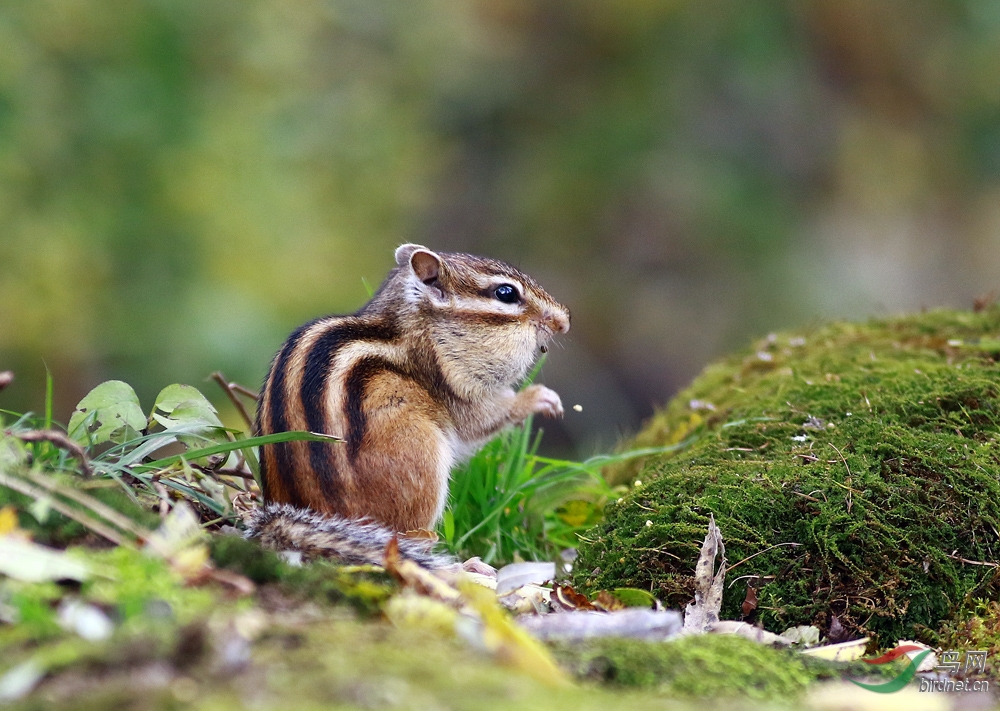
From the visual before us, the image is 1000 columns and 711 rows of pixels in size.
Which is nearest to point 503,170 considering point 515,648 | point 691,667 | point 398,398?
point 398,398

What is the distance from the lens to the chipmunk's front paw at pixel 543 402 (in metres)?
4.19

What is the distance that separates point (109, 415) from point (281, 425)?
55cm

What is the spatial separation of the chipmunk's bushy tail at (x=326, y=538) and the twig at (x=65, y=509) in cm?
61

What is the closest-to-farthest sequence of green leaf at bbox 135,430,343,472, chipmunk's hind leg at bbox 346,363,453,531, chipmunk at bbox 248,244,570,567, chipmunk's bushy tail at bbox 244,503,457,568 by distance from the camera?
1. chipmunk's bushy tail at bbox 244,503,457,568
2. green leaf at bbox 135,430,343,472
3. chipmunk at bbox 248,244,570,567
4. chipmunk's hind leg at bbox 346,363,453,531

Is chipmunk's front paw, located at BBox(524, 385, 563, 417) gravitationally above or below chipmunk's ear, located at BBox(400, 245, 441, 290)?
below

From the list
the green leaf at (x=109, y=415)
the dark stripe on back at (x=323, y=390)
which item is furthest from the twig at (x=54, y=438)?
the dark stripe on back at (x=323, y=390)

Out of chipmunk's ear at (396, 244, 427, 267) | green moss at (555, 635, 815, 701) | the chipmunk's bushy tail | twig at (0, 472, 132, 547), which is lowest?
the chipmunk's bushy tail

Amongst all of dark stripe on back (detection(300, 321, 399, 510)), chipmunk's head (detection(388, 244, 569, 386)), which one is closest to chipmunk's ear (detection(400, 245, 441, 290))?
chipmunk's head (detection(388, 244, 569, 386))

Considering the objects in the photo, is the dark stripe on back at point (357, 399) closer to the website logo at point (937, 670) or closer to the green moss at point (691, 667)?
the green moss at point (691, 667)

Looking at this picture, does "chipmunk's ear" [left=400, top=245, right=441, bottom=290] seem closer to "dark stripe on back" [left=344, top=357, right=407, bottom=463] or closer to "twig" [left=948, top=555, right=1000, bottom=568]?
"dark stripe on back" [left=344, top=357, right=407, bottom=463]

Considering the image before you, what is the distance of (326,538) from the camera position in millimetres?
2799

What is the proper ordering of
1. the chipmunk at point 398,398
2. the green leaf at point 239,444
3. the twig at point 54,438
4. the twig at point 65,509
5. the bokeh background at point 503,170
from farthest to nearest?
the bokeh background at point 503,170 < the chipmunk at point 398,398 < the green leaf at point 239,444 < the twig at point 54,438 < the twig at point 65,509

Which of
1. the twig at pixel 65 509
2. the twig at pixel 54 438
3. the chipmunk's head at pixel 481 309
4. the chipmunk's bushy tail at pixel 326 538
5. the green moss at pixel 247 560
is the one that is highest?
the chipmunk's head at pixel 481 309

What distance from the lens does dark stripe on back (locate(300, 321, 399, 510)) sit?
327 cm
